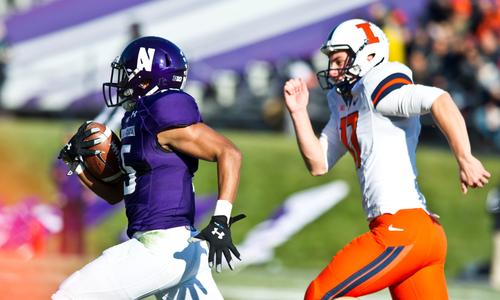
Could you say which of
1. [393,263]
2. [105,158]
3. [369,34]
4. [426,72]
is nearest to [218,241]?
[393,263]

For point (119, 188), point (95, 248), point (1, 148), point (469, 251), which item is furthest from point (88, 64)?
point (119, 188)

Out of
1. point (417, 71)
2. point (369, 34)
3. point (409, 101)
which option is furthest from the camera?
point (417, 71)

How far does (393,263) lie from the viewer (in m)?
4.84

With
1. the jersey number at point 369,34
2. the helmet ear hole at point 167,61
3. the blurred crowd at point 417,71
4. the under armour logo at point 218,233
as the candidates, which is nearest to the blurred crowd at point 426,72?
the blurred crowd at point 417,71

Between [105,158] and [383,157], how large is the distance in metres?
1.32

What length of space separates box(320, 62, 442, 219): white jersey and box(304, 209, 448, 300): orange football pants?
9cm

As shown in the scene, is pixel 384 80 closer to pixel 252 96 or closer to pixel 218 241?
pixel 218 241

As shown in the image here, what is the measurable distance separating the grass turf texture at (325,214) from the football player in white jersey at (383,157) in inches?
247

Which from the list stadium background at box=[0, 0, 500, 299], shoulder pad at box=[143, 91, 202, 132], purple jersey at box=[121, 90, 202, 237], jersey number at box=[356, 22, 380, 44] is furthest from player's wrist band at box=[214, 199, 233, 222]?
stadium background at box=[0, 0, 500, 299]

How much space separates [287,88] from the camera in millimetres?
5367

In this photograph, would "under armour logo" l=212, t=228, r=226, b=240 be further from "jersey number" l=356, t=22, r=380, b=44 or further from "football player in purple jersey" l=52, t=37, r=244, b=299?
"jersey number" l=356, t=22, r=380, b=44

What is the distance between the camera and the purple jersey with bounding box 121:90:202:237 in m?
4.76

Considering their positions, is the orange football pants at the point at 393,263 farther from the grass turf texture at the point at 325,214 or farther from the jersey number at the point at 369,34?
the grass turf texture at the point at 325,214

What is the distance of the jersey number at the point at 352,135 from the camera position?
517 cm
